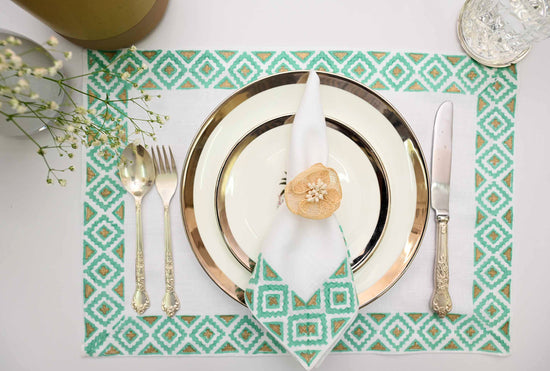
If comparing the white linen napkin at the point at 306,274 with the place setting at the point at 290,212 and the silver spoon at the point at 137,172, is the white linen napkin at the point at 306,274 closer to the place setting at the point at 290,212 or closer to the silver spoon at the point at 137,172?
the place setting at the point at 290,212

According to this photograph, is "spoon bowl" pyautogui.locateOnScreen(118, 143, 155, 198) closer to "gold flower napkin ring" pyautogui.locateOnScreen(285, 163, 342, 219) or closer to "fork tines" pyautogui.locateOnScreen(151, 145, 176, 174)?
"fork tines" pyautogui.locateOnScreen(151, 145, 176, 174)

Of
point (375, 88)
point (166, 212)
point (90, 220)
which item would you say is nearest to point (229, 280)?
point (166, 212)

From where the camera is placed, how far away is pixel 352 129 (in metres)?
0.54

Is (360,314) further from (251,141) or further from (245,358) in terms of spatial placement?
(251,141)

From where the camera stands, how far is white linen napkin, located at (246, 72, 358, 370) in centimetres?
51

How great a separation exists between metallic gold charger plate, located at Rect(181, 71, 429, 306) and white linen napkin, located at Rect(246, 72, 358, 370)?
0.04 metres

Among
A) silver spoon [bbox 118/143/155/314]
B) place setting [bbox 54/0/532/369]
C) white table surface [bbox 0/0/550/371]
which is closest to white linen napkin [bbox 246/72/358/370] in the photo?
place setting [bbox 54/0/532/369]

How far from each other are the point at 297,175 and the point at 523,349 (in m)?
0.49

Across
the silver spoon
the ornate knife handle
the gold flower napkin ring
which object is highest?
the silver spoon

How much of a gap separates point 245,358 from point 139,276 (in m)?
0.22

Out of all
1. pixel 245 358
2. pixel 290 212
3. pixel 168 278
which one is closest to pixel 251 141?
pixel 290 212

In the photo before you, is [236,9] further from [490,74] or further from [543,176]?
[543,176]

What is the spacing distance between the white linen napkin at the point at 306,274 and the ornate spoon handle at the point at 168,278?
0.13 metres

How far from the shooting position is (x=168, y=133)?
1.84ft
